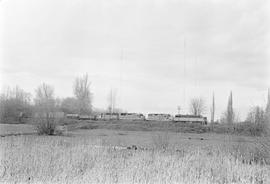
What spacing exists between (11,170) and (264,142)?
7.94 metres

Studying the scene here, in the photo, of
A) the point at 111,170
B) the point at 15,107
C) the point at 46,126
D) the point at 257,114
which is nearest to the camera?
the point at 111,170

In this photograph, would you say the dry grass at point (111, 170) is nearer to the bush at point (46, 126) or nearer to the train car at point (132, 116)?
the bush at point (46, 126)

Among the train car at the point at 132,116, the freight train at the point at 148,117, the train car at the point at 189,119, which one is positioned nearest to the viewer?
the train car at the point at 189,119

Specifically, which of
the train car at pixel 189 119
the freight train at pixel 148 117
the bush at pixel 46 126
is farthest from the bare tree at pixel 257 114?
the freight train at pixel 148 117

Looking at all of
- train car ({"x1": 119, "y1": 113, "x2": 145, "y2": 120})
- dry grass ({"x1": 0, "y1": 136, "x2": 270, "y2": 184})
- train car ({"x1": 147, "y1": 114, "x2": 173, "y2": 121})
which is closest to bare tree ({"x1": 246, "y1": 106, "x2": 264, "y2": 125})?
dry grass ({"x1": 0, "y1": 136, "x2": 270, "y2": 184})

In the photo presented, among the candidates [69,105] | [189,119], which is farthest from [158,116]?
[69,105]

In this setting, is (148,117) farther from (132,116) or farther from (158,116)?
(132,116)

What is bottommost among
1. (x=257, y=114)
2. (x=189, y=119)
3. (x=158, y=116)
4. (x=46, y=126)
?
(x=189, y=119)

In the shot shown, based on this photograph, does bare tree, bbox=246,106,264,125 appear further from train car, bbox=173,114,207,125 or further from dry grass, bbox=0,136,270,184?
train car, bbox=173,114,207,125

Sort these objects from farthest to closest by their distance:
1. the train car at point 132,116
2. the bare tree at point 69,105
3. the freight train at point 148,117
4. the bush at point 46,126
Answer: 1. the bare tree at point 69,105
2. the train car at point 132,116
3. the freight train at point 148,117
4. the bush at point 46,126

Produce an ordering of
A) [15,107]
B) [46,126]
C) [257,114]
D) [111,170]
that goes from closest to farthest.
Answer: [111,170] → [257,114] → [46,126] → [15,107]

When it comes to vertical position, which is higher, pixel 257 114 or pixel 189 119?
pixel 257 114

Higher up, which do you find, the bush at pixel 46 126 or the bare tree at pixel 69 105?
the bare tree at pixel 69 105

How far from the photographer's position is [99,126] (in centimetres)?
5209
